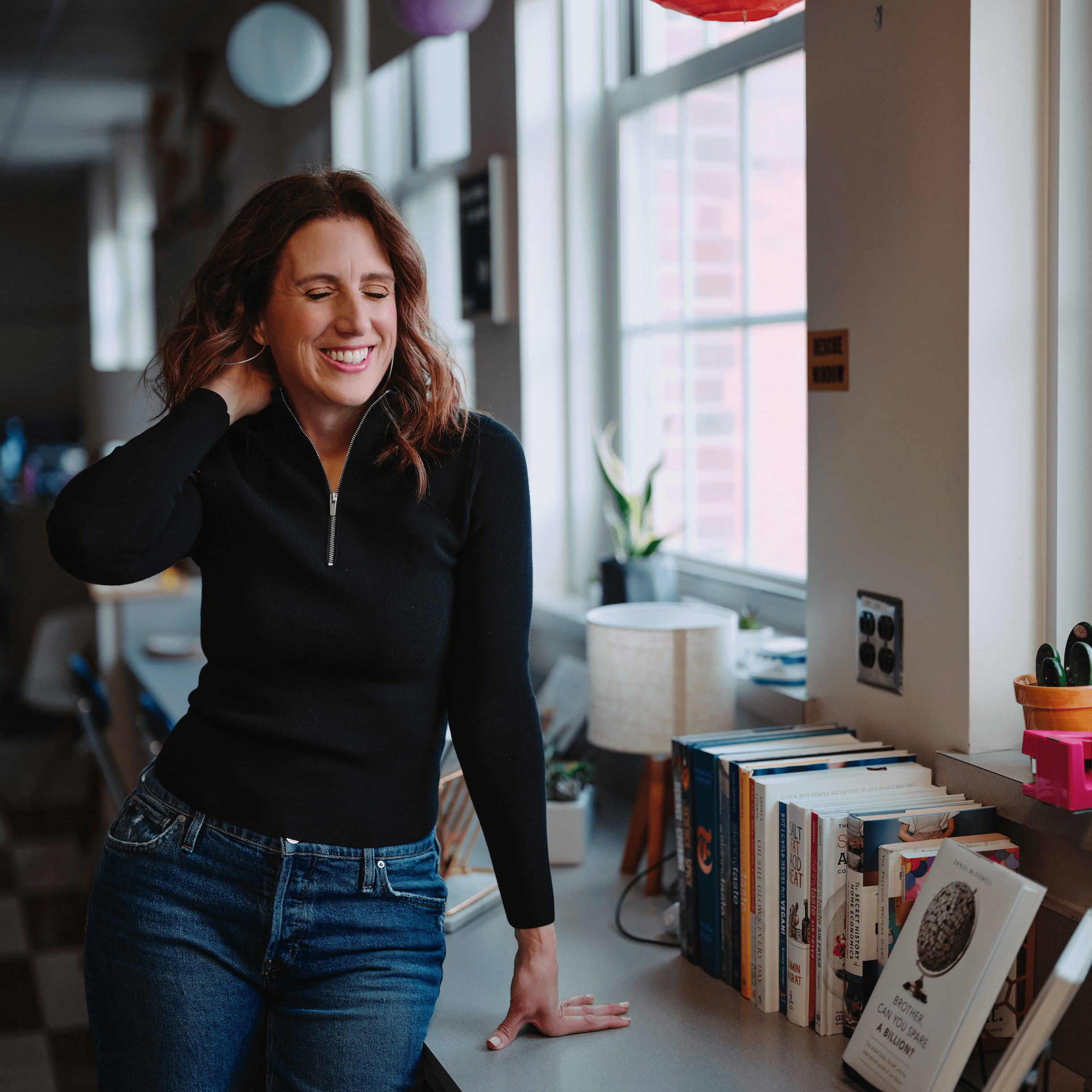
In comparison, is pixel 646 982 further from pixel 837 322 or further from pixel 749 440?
pixel 749 440

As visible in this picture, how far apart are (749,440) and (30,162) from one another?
10.1m

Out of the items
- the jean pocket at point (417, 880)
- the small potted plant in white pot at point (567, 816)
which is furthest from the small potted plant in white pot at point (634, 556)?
the jean pocket at point (417, 880)

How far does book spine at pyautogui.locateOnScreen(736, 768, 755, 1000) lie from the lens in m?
1.63

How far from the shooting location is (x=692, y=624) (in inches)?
80.0

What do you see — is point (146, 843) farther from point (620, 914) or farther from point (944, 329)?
point (944, 329)

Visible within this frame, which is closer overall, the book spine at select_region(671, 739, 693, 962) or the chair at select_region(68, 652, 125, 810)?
the book spine at select_region(671, 739, 693, 962)

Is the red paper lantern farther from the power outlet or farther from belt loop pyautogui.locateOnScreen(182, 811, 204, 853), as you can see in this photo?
belt loop pyautogui.locateOnScreen(182, 811, 204, 853)

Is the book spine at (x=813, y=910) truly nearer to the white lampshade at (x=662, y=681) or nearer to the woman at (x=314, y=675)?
the woman at (x=314, y=675)

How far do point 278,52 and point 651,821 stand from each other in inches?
105

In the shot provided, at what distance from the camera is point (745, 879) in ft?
5.38

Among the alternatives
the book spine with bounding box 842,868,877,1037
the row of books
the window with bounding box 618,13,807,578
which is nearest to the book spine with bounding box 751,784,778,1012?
the row of books

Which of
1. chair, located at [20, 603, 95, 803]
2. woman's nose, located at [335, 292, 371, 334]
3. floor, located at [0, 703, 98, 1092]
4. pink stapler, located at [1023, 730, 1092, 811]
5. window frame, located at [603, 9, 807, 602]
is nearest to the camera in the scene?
pink stapler, located at [1023, 730, 1092, 811]

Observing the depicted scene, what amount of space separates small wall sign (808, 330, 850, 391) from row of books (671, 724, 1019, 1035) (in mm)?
549

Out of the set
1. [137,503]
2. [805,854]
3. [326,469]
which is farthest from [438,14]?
[805,854]
